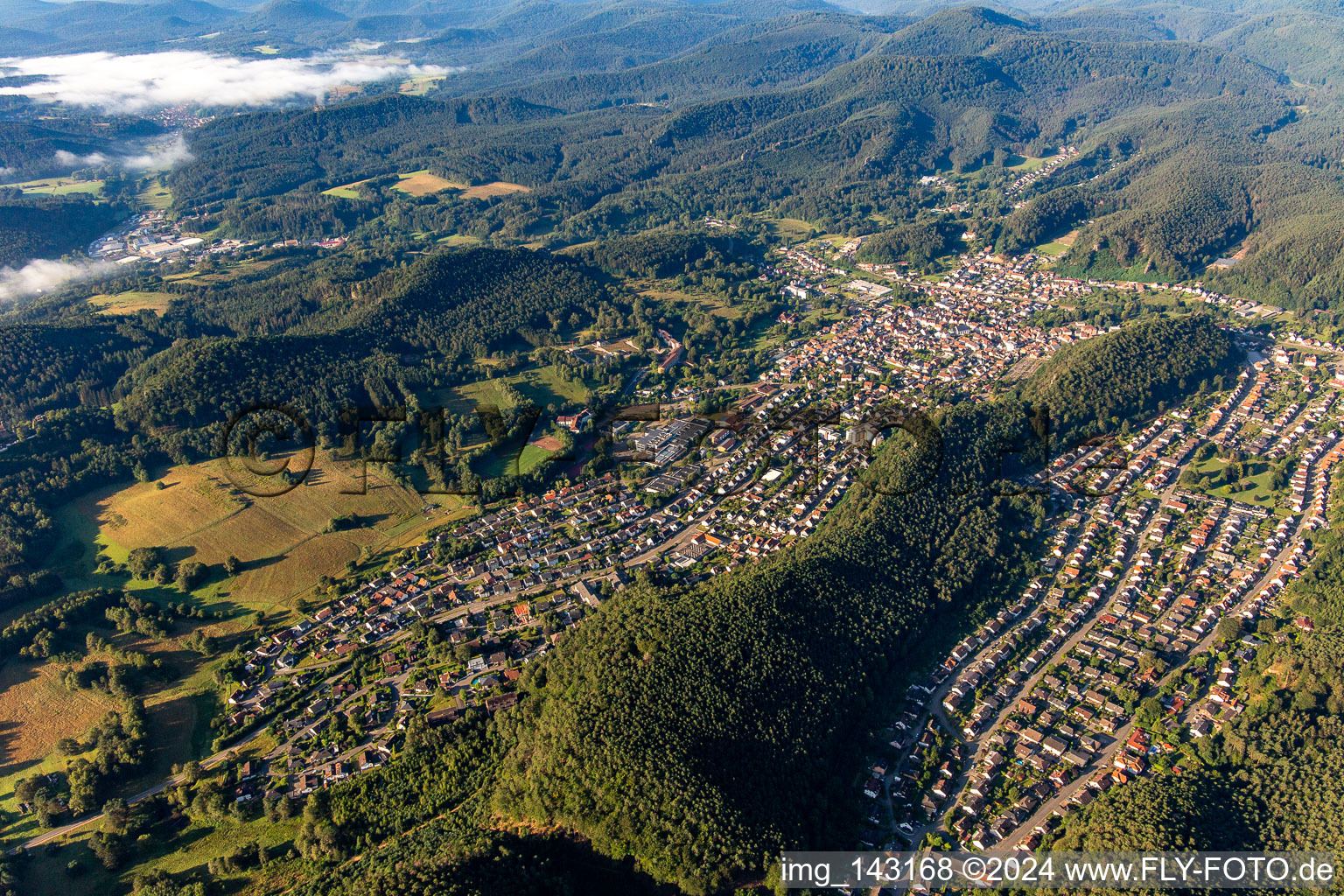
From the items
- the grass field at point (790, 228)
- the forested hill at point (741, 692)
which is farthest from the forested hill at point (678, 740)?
the grass field at point (790, 228)

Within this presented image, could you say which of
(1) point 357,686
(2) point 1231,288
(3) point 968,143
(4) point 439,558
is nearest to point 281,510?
(4) point 439,558

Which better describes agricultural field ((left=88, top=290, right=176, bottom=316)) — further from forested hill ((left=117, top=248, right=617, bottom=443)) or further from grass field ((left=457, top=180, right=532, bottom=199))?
grass field ((left=457, top=180, right=532, bottom=199))

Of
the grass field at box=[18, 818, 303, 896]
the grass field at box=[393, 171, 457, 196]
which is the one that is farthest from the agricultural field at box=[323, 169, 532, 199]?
the grass field at box=[18, 818, 303, 896]

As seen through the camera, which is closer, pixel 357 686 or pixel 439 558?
pixel 357 686

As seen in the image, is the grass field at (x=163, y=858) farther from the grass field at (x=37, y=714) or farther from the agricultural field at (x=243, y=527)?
the agricultural field at (x=243, y=527)

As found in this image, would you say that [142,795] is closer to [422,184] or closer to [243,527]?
[243,527]

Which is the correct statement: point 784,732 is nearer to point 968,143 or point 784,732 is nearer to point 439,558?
point 439,558
